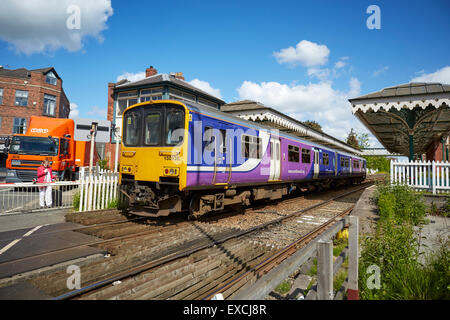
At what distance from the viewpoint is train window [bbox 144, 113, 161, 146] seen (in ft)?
22.9

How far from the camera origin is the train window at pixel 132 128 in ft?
24.5

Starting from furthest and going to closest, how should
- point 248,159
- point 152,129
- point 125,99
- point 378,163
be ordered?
point 378,163 < point 125,99 < point 248,159 < point 152,129

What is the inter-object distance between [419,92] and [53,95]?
3713 centimetres

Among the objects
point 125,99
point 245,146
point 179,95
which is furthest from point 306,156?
point 125,99

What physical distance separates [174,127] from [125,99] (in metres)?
16.5

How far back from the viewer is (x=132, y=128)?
7.68 metres

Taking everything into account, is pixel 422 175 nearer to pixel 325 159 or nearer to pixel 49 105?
pixel 325 159

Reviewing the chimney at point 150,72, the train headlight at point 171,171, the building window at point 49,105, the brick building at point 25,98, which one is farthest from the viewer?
the building window at point 49,105

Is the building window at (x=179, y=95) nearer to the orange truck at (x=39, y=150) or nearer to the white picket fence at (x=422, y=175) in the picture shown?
the orange truck at (x=39, y=150)

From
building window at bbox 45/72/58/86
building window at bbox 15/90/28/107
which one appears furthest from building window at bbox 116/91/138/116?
building window at bbox 45/72/58/86

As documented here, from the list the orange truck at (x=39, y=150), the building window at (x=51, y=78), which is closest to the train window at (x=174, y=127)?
the orange truck at (x=39, y=150)

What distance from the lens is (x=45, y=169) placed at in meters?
9.74

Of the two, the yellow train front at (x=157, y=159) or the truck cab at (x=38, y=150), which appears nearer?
the yellow train front at (x=157, y=159)

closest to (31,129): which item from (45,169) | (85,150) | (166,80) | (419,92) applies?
(85,150)
